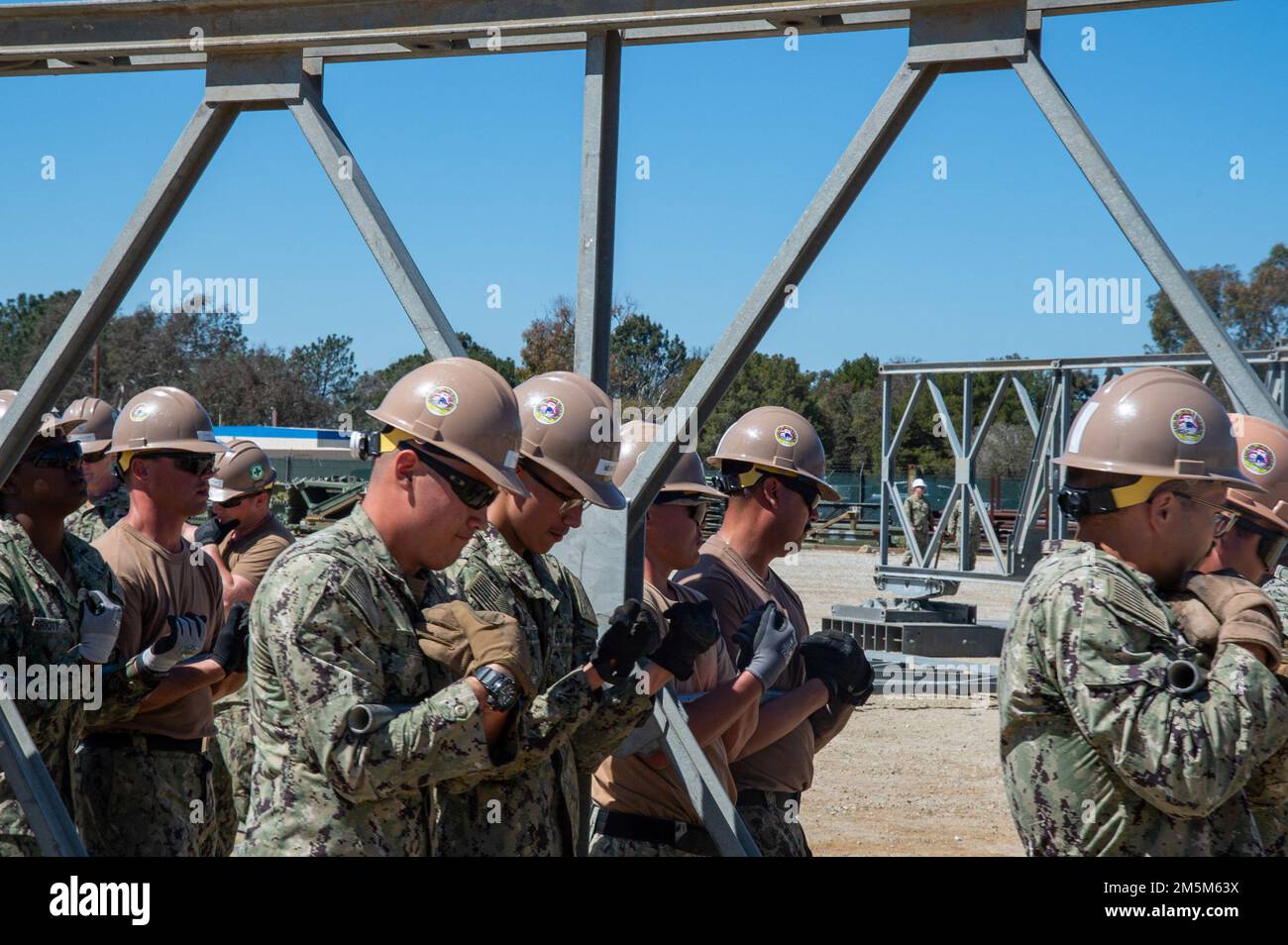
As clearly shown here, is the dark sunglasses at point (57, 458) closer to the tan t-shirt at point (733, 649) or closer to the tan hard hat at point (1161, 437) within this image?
the tan t-shirt at point (733, 649)

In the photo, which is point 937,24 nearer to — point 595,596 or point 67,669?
point 595,596

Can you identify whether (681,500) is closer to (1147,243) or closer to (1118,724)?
(1147,243)

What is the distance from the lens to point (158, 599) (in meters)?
4.94

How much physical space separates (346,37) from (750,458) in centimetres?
191

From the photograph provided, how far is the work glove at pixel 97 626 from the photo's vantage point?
4.14 m

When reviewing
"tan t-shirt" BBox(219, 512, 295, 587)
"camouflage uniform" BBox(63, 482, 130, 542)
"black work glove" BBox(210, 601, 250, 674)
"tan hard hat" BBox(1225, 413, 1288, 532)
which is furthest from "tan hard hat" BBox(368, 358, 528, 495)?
"camouflage uniform" BBox(63, 482, 130, 542)

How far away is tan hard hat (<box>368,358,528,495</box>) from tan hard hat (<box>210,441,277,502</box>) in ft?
11.9

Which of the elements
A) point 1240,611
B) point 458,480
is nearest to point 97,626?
point 458,480

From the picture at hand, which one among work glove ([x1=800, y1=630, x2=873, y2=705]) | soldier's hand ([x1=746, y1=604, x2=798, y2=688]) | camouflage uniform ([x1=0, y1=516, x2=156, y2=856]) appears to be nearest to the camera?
camouflage uniform ([x1=0, y1=516, x2=156, y2=856])

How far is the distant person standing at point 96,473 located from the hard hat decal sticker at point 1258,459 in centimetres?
449

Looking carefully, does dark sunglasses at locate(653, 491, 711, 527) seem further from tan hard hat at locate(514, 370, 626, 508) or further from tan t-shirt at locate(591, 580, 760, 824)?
tan hard hat at locate(514, 370, 626, 508)

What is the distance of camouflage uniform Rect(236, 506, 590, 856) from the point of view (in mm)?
2680

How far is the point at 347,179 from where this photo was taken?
3.54 meters

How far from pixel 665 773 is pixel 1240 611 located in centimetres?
172
